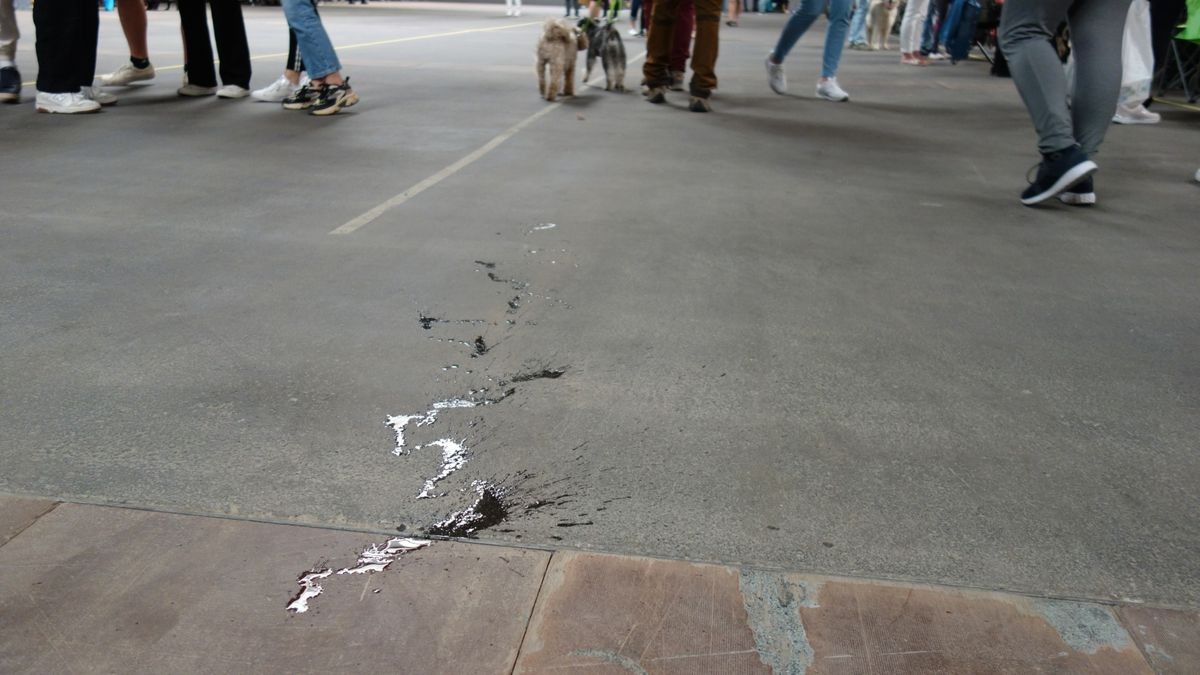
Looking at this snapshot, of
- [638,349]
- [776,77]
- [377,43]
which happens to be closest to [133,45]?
[377,43]

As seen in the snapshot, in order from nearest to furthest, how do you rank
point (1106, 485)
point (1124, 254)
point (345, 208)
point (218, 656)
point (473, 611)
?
point (218, 656) → point (473, 611) → point (1106, 485) → point (1124, 254) → point (345, 208)

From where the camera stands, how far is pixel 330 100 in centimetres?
660

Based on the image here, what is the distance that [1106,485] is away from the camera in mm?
2002

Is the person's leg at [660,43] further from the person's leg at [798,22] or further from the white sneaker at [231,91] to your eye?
the white sneaker at [231,91]

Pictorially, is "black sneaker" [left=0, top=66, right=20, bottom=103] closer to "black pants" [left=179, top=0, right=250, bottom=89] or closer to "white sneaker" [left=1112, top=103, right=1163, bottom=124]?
"black pants" [left=179, top=0, right=250, bottom=89]

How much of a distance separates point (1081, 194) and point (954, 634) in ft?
11.9

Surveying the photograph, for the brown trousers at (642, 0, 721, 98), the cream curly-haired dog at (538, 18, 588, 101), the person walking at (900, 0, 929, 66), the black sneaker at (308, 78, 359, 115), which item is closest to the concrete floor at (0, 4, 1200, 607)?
the black sneaker at (308, 78, 359, 115)

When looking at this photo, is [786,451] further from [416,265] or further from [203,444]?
[416,265]

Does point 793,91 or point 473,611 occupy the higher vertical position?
point 793,91

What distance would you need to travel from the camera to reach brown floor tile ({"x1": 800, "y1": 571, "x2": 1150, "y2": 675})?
1.46 metres

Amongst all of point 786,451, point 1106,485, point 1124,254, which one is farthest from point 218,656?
point 1124,254

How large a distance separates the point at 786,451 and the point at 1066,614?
27.0 inches

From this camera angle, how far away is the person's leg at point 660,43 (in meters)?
7.68

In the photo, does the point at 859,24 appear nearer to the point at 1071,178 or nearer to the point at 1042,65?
the point at 1042,65
